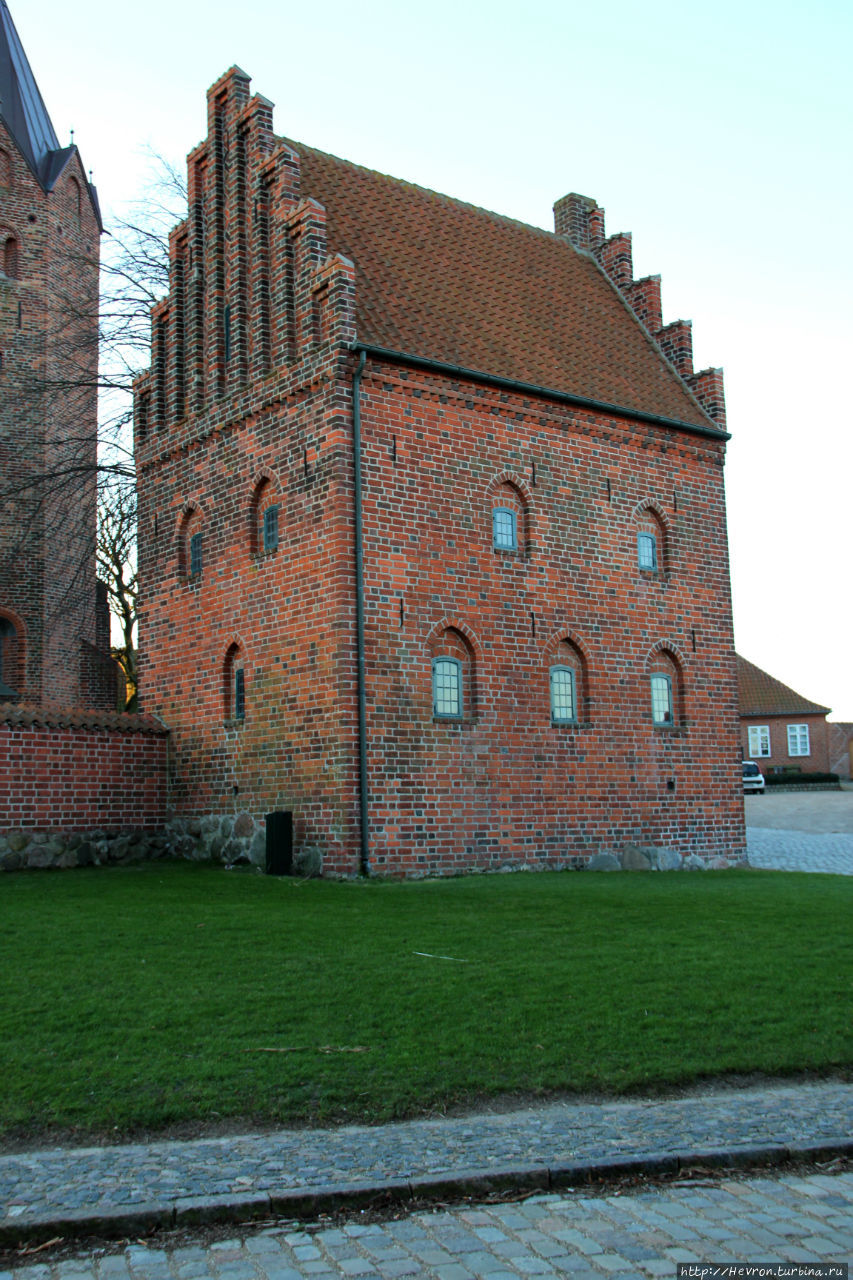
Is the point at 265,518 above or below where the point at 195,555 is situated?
above

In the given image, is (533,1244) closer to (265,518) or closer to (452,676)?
(452,676)

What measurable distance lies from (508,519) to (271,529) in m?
3.67

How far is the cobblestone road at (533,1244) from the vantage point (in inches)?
166

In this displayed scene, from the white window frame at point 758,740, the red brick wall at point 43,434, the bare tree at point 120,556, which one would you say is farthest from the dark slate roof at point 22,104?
the white window frame at point 758,740

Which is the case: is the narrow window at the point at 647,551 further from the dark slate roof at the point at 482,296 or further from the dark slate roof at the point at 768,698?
the dark slate roof at the point at 768,698

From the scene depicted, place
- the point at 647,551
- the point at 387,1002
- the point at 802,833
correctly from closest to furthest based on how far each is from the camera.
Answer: the point at 387,1002 < the point at 647,551 < the point at 802,833

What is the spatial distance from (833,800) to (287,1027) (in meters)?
36.9

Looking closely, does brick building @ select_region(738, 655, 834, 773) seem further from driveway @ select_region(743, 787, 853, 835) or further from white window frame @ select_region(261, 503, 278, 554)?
white window frame @ select_region(261, 503, 278, 554)

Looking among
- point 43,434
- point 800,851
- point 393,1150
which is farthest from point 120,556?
point 393,1150

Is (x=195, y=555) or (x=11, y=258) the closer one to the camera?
(x=195, y=555)

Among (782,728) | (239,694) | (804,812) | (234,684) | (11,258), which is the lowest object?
(804,812)

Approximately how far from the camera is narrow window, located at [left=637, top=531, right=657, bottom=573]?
19.6 meters

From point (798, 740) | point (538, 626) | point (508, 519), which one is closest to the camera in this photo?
point (538, 626)

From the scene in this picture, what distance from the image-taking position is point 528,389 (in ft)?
59.2
